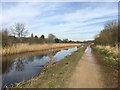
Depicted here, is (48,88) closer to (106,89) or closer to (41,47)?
(106,89)

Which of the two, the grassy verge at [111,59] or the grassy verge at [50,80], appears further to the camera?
the grassy verge at [111,59]

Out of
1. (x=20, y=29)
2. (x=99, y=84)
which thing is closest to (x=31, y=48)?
(x=20, y=29)

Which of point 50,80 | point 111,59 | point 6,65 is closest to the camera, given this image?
point 50,80

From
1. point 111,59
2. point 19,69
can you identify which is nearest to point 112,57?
point 111,59

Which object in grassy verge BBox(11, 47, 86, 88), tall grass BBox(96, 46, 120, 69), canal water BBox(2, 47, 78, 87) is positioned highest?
tall grass BBox(96, 46, 120, 69)

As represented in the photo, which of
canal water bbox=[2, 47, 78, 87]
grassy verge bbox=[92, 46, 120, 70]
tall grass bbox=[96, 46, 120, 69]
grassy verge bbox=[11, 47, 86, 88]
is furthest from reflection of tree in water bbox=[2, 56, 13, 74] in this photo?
tall grass bbox=[96, 46, 120, 69]

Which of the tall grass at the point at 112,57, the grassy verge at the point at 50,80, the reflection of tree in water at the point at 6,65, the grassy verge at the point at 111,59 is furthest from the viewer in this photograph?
the reflection of tree in water at the point at 6,65

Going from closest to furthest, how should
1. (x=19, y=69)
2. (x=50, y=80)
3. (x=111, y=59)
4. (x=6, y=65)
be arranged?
1. (x=50, y=80)
2. (x=19, y=69)
3. (x=111, y=59)
4. (x=6, y=65)

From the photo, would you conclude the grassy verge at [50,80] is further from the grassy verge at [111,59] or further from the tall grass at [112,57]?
the tall grass at [112,57]

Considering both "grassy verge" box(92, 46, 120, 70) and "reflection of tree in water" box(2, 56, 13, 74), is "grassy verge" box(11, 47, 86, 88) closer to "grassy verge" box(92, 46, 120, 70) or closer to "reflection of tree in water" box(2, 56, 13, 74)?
"grassy verge" box(92, 46, 120, 70)

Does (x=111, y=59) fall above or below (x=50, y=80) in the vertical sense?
above

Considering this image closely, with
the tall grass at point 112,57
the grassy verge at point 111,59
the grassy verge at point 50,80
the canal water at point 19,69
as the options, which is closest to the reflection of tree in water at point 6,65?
the canal water at point 19,69

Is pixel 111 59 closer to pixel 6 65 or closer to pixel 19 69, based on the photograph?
pixel 19 69

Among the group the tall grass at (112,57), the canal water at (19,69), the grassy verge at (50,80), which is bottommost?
the canal water at (19,69)
